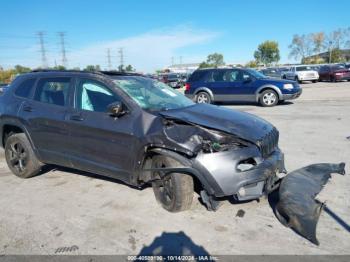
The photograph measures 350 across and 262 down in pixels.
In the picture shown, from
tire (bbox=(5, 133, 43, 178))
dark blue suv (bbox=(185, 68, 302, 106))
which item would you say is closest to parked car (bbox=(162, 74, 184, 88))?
dark blue suv (bbox=(185, 68, 302, 106))

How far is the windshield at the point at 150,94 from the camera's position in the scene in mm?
4352

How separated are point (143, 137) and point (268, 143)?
1.55 metres

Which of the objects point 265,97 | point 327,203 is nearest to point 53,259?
point 327,203

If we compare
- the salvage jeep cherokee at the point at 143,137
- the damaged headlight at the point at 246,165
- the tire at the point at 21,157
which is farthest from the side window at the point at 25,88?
the damaged headlight at the point at 246,165

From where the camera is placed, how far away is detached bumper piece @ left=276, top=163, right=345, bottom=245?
3.38 m

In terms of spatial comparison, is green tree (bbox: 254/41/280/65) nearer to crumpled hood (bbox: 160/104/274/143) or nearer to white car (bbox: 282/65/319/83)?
white car (bbox: 282/65/319/83)

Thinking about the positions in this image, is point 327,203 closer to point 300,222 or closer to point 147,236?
point 300,222

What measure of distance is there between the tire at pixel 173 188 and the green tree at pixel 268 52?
342ft

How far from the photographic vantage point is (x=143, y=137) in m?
3.94

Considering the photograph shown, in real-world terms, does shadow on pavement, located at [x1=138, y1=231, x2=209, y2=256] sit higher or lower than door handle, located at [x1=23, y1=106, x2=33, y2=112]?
lower

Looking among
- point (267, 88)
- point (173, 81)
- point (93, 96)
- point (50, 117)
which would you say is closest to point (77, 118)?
point (93, 96)

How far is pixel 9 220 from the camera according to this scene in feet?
13.1

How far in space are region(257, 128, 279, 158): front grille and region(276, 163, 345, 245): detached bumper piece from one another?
1.59 ft

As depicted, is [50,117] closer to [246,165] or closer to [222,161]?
[222,161]
